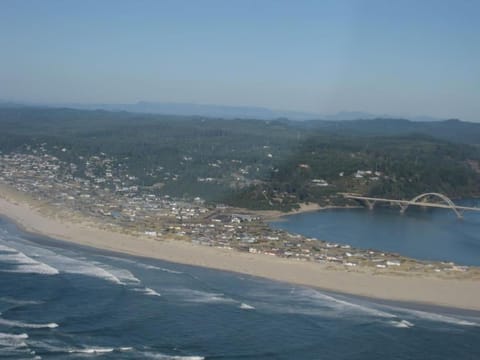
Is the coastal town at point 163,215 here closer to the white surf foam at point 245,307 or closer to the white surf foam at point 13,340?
the white surf foam at point 245,307

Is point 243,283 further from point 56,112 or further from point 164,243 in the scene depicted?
point 56,112

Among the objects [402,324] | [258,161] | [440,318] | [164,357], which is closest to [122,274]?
[164,357]

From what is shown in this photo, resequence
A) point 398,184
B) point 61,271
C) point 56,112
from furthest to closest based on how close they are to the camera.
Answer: point 56,112 → point 398,184 → point 61,271

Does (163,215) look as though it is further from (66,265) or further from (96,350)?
(96,350)

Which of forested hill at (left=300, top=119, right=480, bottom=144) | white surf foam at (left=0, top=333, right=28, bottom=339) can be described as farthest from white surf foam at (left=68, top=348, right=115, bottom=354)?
forested hill at (left=300, top=119, right=480, bottom=144)

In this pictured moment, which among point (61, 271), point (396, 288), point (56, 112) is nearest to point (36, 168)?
point (61, 271)

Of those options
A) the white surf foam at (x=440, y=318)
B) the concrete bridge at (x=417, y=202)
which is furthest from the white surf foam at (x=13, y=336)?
the concrete bridge at (x=417, y=202)
